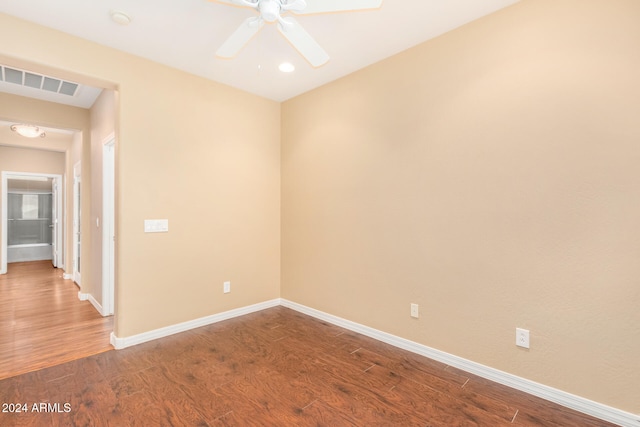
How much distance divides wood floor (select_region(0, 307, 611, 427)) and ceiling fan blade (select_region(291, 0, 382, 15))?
7.98ft

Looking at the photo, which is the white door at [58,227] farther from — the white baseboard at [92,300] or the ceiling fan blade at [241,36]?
the ceiling fan blade at [241,36]

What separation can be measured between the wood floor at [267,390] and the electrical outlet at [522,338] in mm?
332

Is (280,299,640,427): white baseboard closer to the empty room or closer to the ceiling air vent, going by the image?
the empty room

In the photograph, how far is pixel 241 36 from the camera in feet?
6.51

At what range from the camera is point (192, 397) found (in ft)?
Result: 6.78

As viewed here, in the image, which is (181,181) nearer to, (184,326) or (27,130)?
(184,326)

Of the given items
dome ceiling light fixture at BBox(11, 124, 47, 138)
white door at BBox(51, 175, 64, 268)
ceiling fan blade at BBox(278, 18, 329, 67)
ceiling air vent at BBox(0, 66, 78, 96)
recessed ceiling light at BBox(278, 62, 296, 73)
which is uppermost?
ceiling air vent at BBox(0, 66, 78, 96)

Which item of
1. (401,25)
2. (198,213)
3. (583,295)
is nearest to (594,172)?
(583,295)

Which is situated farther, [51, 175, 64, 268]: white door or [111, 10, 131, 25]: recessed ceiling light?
[51, 175, 64, 268]: white door

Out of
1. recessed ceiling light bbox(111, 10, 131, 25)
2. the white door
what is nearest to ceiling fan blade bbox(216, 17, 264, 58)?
recessed ceiling light bbox(111, 10, 131, 25)

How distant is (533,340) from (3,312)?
5.76 meters

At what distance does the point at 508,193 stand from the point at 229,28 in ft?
8.32

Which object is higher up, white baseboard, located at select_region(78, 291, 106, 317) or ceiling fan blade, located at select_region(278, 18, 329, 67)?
ceiling fan blade, located at select_region(278, 18, 329, 67)

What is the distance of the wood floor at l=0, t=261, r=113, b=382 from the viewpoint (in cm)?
261
